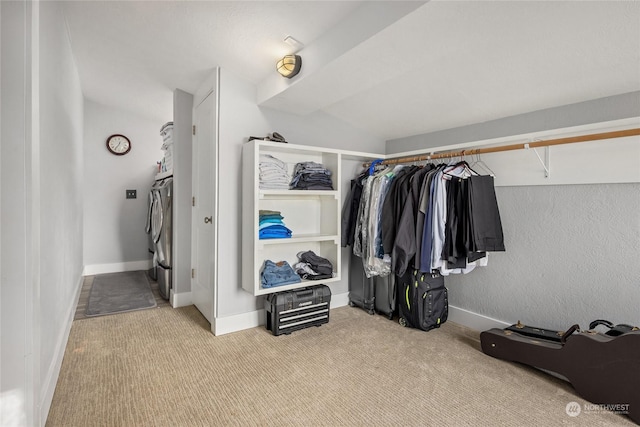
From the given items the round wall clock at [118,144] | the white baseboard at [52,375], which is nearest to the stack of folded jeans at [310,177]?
the white baseboard at [52,375]

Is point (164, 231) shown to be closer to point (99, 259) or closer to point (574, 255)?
point (99, 259)

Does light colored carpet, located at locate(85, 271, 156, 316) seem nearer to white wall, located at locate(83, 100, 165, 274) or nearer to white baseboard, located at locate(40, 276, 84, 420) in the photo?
white wall, located at locate(83, 100, 165, 274)

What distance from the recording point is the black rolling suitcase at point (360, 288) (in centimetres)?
304

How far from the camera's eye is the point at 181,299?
3.22 m

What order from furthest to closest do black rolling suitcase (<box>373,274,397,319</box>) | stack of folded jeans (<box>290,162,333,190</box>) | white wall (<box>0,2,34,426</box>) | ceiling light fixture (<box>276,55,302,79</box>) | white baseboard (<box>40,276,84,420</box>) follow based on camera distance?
black rolling suitcase (<box>373,274,397,319</box>), stack of folded jeans (<box>290,162,333,190</box>), ceiling light fixture (<box>276,55,302,79</box>), white baseboard (<box>40,276,84,420</box>), white wall (<box>0,2,34,426</box>)

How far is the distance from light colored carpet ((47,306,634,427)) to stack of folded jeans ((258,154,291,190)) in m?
1.24

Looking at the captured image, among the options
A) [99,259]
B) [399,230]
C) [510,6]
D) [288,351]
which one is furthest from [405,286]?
[99,259]

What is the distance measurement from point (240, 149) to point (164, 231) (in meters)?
1.41

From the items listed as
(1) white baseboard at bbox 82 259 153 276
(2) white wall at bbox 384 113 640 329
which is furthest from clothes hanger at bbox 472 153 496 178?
(1) white baseboard at bbox 82 259 153 276

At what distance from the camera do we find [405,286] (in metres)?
2.71

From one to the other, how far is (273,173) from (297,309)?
116cm

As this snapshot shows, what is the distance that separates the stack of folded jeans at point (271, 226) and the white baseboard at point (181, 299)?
1.34 metres

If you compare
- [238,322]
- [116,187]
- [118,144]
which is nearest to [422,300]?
[238,322]

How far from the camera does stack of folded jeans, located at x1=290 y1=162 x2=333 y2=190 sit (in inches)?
108
